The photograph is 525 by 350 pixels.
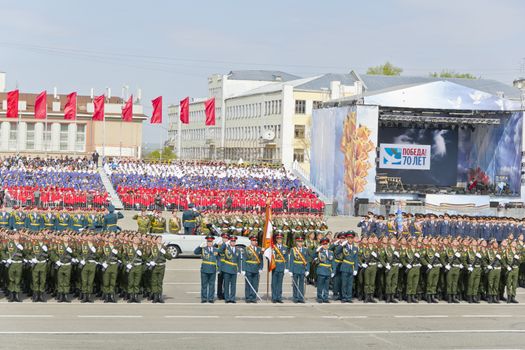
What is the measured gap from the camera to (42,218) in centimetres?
3000

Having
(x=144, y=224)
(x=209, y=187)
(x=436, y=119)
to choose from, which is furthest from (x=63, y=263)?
(x=436, y=119)

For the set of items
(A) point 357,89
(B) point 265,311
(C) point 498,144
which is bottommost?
(B) point 265,311

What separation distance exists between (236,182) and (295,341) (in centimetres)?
3233

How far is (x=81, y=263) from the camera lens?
1902cm

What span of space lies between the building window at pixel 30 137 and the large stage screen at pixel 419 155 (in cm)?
3038

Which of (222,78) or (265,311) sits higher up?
(222,78)

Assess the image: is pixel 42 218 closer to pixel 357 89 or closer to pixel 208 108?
pixel 208 108

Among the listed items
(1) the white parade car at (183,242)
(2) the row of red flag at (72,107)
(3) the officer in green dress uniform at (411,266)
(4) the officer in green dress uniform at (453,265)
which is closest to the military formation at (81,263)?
(3) the officer in green dress uniform at (411,266)

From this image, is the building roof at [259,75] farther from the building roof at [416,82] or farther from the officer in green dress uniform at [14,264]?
the officer in green dress uniform at [14,264]

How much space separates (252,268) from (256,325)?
3.17m

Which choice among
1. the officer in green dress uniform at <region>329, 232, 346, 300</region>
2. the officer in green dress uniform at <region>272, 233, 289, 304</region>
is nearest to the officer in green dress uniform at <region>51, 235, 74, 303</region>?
the officer in green dress uniform at <region>272, 233, 289, 304</region>

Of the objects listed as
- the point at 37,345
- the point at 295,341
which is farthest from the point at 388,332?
the point at 37,345

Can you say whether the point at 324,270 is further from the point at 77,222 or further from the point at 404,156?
the point at 404,156

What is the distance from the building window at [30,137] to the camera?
232ft
